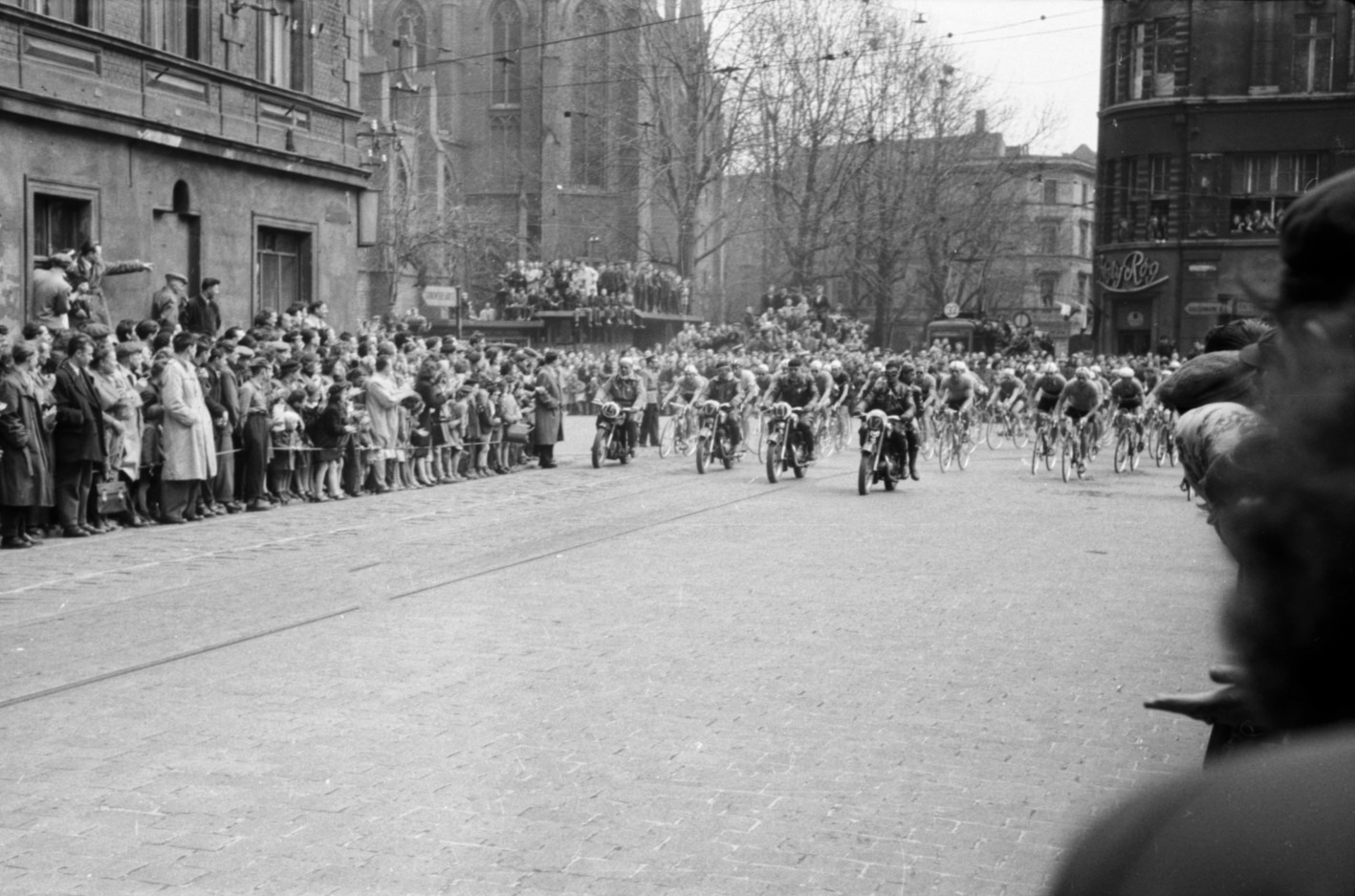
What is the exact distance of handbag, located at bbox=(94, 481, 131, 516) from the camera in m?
15.7

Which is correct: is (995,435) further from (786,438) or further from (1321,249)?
(1321,249)

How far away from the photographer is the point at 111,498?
15.9 m

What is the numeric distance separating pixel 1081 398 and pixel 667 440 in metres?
8.55

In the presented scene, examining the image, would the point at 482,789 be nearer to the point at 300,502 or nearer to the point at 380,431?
the point at 300,502

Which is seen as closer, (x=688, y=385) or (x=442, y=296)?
(x=688, y=385)

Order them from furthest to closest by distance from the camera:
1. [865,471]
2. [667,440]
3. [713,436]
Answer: [667,440]
[713,436]
[865,471]

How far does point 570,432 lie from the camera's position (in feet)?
122

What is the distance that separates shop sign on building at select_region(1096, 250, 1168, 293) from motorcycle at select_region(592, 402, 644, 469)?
32.9 meters

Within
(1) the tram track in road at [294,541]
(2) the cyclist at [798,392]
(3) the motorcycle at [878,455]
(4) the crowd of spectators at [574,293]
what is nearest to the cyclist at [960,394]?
(2) the cyclist at [798,392]

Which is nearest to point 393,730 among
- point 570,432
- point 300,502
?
point 300,502

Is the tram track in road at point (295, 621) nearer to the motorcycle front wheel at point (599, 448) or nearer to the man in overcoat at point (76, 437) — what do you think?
the man in overcoat at point (76, 437)

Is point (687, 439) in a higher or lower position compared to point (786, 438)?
lower

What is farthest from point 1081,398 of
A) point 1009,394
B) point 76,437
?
point 76,437

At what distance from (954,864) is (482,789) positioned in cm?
179
